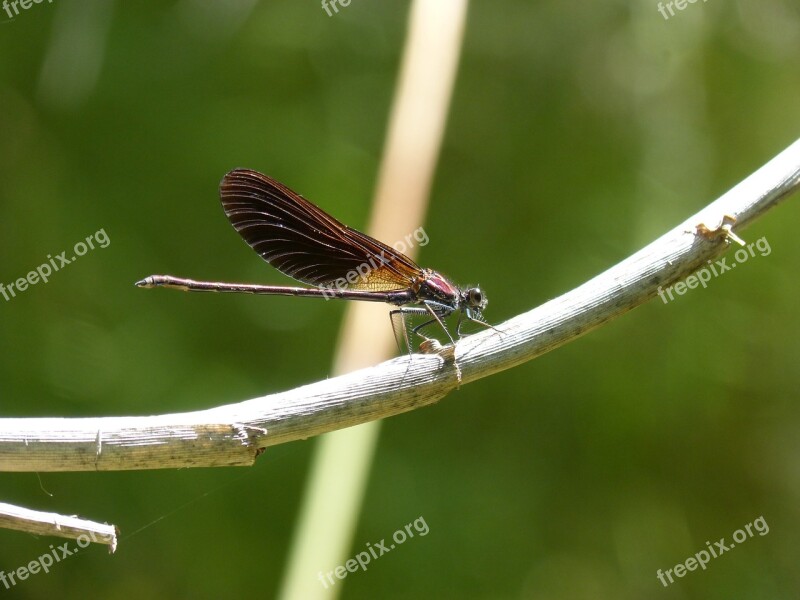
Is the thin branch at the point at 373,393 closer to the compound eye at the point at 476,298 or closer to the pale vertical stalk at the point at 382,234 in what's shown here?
the compound eye at the point at 476,298

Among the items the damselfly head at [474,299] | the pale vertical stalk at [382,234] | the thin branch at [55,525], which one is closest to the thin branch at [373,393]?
the thin branch at [55,525]

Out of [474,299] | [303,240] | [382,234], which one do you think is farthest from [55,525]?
[382,234]

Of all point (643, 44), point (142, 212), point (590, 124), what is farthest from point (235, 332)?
point (643, 44)

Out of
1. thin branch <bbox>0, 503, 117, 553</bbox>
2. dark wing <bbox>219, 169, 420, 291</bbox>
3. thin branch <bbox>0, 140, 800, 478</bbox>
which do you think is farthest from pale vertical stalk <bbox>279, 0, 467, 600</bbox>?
thin branch <bbox>0, 503, 117, 553</bbox>

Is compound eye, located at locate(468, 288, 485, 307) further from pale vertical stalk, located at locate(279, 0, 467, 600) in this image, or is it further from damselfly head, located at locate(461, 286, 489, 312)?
pale vertical stalk, located at locate(279, 0, 467, 600)

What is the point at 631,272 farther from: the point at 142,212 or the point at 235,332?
the point at 142,212
